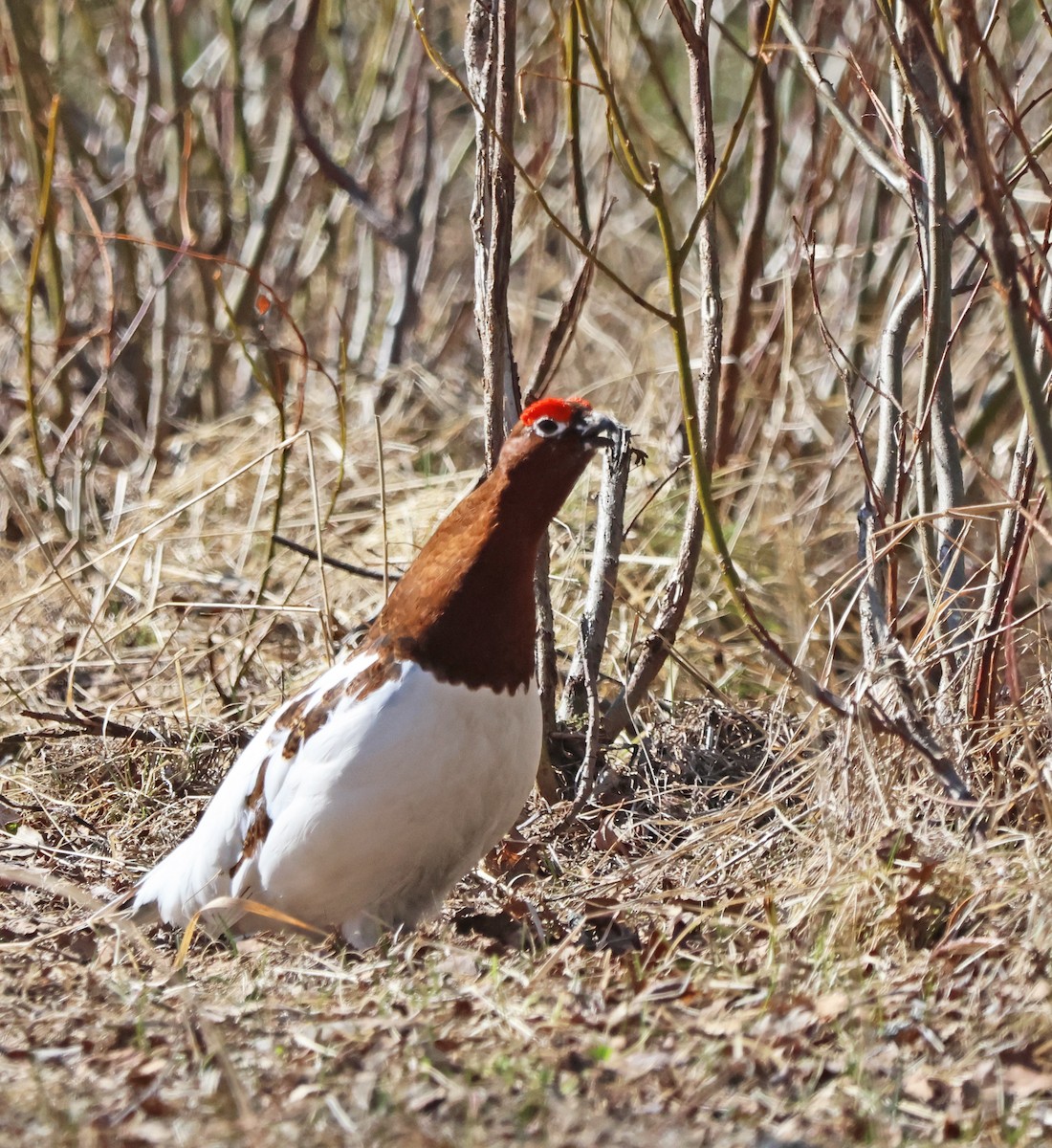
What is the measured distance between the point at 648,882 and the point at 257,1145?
139cm

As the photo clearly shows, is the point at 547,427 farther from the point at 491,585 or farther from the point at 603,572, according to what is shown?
the point at 603,572

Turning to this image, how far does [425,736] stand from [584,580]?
6.27ft

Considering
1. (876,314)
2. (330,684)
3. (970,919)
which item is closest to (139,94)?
(876,314)

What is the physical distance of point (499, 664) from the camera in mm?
2934

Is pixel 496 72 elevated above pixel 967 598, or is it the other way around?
pixel 496 72

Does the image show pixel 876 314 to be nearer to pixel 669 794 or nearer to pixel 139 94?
pixel 669 794

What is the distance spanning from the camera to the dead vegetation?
2.32 metres

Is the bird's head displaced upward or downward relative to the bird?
upward

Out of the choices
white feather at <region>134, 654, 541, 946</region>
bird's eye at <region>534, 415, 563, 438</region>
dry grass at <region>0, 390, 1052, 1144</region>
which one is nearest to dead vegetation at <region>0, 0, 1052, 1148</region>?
dry grass at <region>0, 390, 1052, 1144</region>

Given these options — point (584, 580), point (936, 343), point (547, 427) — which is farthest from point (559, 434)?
point (584, 580)

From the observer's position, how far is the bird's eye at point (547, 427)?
2.97 m

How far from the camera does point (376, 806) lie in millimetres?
2863

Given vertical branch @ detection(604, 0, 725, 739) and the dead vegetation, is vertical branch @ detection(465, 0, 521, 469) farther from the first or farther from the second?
vertical branch @ detection(604, 0, 725, 739)

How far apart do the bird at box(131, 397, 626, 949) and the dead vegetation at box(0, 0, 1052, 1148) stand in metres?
0.16
